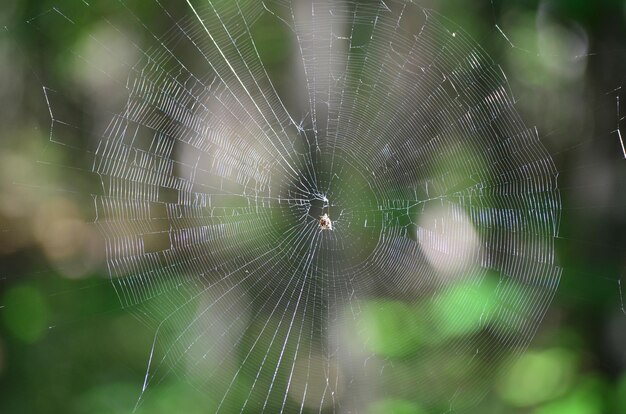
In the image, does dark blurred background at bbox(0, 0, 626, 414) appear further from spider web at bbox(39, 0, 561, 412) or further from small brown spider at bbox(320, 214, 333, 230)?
small brown spider at bbox(320, 214, 333, 230)

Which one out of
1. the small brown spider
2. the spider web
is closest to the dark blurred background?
the spider web

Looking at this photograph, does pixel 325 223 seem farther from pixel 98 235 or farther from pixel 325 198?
pixel 98 235

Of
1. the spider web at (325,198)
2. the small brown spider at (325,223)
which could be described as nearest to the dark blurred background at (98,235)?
the spider web at (325,198)

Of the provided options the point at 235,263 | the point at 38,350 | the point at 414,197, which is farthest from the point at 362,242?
the point at 38,350

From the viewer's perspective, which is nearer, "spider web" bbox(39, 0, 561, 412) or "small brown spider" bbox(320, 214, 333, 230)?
"spider web" bbox(39, 0, 561, 412)

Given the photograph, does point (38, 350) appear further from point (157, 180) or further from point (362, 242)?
point (362, 242)

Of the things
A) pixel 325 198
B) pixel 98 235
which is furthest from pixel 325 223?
pixel 98 235
